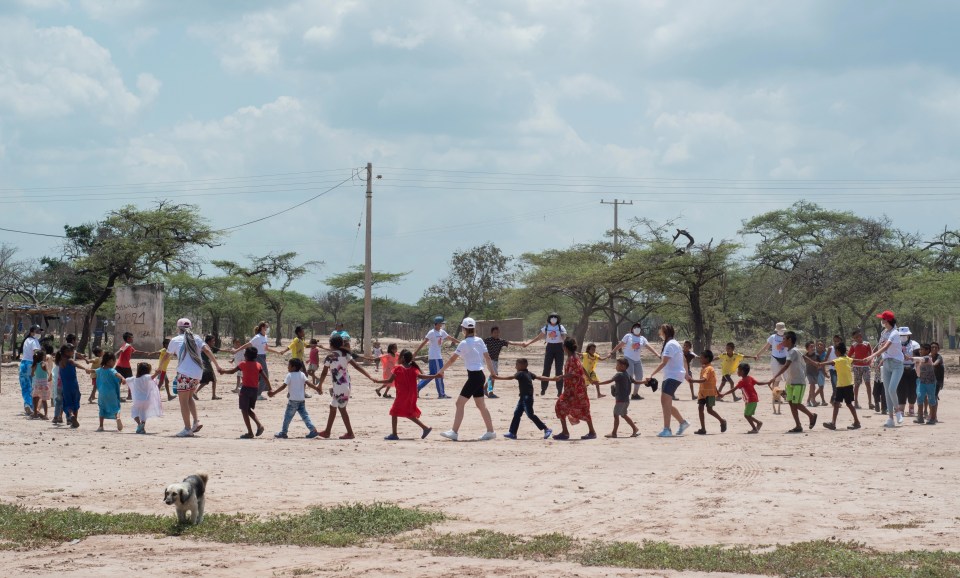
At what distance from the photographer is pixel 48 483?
1102cm

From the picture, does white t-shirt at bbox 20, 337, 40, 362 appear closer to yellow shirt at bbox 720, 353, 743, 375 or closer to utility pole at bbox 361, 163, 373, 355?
yellow shirt at bbox 720, 353, 743, 375

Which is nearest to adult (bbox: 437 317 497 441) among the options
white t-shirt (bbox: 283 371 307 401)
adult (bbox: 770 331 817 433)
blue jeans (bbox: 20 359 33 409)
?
white t-shirt (bbox: 283 371 307 401)

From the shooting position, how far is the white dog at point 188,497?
8.55 metres

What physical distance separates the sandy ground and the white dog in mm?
350

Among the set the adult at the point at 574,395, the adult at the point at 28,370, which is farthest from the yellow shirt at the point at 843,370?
the adult at the point at 28,370

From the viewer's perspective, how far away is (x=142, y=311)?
117ft

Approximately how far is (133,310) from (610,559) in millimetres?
30773

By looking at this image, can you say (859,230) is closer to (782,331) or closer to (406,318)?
(406,318)

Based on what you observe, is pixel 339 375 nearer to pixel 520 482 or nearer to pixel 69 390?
pixel 520 482

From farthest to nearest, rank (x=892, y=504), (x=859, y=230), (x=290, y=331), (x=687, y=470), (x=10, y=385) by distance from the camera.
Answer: (x=290, y=331) < (x=859, y=230) < (x=10, y=385) < (x=687, y=470) < (x=892, y=504)

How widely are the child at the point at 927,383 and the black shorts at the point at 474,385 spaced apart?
7.33m

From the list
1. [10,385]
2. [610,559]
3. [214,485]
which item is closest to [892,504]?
[610,559]

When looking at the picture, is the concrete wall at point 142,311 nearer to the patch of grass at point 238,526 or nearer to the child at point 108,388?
the child at point 108,388

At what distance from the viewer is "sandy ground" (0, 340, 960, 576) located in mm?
8234
